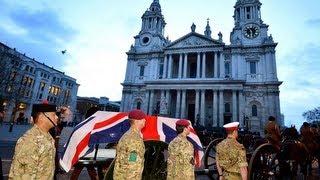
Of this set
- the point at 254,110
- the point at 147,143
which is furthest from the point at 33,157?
the point at 254,110

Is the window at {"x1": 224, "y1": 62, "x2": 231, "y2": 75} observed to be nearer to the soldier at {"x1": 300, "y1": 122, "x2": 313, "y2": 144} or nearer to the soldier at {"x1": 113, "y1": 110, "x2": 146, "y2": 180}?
the soldier at {"x1": 300, "y1": 122, "x2": 313, "y2": 144}

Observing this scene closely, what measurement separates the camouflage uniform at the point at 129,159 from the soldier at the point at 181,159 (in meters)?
0.93

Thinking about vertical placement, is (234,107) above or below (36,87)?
below

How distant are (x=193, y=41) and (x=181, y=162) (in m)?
46.3

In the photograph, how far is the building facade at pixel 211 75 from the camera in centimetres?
4197

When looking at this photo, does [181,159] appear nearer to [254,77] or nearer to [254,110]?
[254,110]

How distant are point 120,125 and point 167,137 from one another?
48.4 inches

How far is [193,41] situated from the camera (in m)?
49.0

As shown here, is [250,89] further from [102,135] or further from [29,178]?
[29,178]

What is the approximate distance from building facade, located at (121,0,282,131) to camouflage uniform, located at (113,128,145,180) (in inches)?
1471

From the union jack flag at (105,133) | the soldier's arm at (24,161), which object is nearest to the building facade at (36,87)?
the union jack flag at (105,133)

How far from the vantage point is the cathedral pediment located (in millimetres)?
47625

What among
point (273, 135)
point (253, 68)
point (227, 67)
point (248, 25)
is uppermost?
point (248, 25)

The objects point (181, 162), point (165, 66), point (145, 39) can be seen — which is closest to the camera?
point (181, 162)
